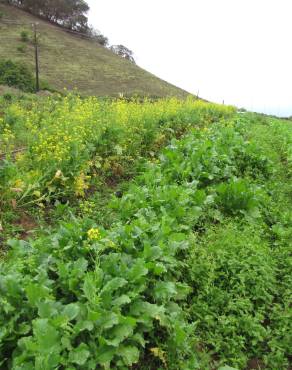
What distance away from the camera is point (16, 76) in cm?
3559

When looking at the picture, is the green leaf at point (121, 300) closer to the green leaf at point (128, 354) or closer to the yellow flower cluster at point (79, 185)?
the green leaf at point (128, 354)

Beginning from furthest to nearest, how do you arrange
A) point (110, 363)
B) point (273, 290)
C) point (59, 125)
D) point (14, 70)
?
point (14, 70)
point (59, 125)
point (273, 290)
point (110, 363)

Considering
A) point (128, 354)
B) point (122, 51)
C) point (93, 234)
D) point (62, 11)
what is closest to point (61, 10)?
point (62, 11)

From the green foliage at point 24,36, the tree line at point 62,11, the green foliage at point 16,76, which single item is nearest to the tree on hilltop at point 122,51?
the tree line at point 62,11

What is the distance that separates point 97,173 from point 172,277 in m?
3.67

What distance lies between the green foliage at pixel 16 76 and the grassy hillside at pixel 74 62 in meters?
3.20

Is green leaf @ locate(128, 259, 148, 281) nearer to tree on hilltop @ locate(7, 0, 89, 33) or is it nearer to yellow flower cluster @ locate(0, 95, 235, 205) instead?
yellow flower cluster @ locate(0, 95, 235, 205)

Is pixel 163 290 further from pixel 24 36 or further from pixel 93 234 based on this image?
pixel 24 36

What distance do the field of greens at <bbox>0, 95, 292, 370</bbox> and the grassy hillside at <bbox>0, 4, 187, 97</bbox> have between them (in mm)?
34646

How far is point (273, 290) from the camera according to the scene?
4.27 m

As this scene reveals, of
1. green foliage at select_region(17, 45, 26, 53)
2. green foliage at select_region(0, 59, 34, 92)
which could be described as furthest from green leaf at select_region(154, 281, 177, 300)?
green foliage at select_region(17, 45, 26, 53)

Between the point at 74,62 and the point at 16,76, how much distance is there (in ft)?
46.6

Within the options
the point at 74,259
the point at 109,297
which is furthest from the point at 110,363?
the point at 74,259

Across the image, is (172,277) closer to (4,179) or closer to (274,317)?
(274,317)
